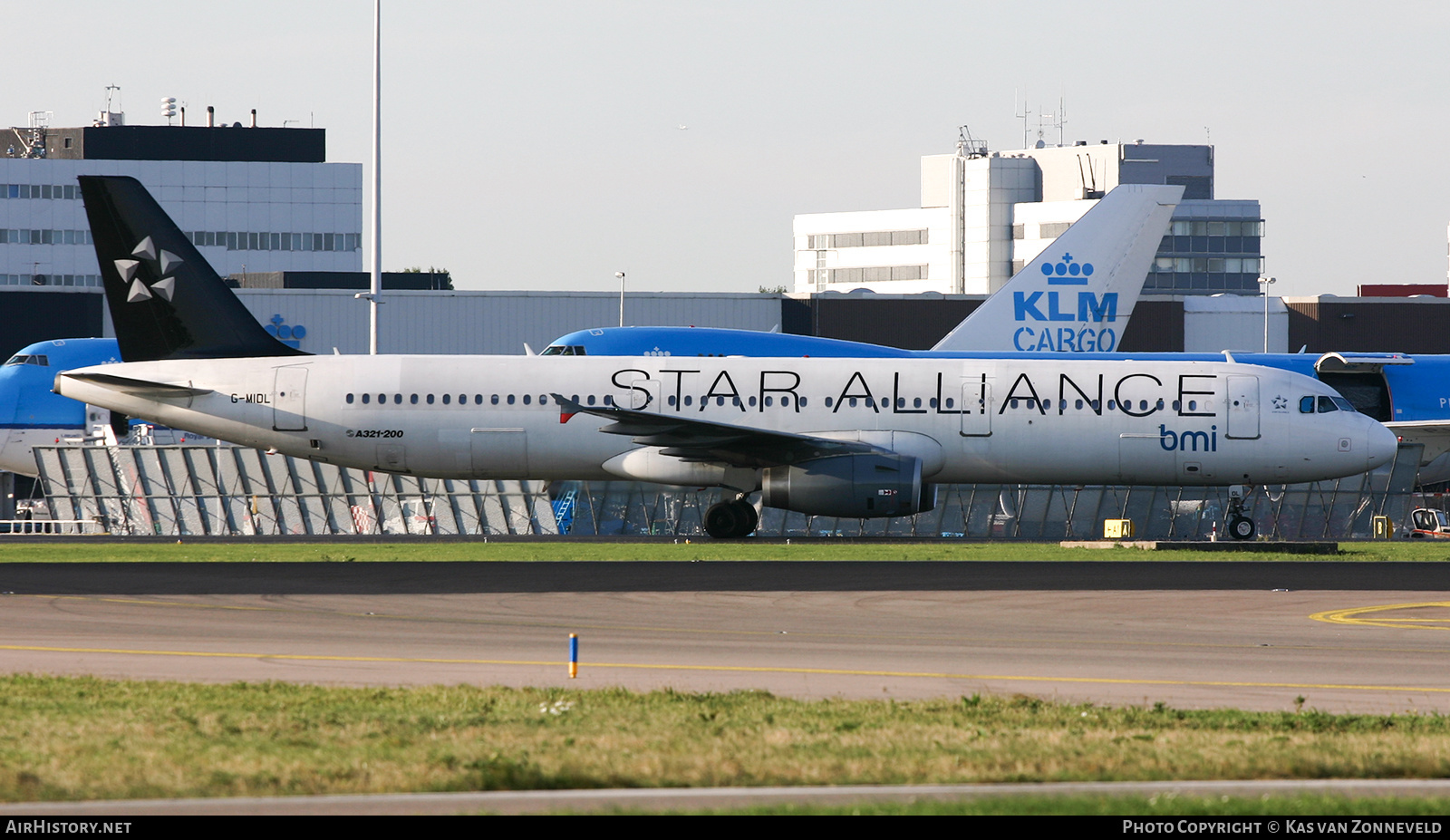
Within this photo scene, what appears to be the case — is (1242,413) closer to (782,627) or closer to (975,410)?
(975,410)

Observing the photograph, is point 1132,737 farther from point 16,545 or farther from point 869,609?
point 16,545

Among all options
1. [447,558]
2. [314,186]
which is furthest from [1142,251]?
[314,186]

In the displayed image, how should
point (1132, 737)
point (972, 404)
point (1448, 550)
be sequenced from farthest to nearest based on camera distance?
1. point (972, 404)
2. point (1448, 550)
3. point (1132, 737)

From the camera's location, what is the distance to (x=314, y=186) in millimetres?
144500

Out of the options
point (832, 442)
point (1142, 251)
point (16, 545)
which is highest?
point (1142, 251)

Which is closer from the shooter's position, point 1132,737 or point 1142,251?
point 1132,737

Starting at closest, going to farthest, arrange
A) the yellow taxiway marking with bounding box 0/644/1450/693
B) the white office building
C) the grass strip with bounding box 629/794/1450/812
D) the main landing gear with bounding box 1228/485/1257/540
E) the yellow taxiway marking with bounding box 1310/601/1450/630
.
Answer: the grass strip with bounding box 629/794/1450/812 → the yellow taxiway marking with bounding box 0/644/1450/693 → the yellow taxiway marking with bounding box 1310/601/1450/630 → the main landing gear with bounding box 1228/485/1257/540 → the white office building

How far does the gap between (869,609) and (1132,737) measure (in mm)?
9337

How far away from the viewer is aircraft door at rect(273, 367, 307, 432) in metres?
35.2

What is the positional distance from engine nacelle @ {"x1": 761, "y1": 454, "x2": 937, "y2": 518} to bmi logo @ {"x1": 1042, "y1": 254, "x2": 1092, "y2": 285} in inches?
564

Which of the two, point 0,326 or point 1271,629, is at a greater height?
point 0,326

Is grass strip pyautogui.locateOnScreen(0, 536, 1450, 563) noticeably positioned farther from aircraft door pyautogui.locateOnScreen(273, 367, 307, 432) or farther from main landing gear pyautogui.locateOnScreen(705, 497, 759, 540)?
aircraft door pyautogui.locateOnScreen(273, 367, 307, 432)

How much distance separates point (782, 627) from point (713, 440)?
1508 centimetres

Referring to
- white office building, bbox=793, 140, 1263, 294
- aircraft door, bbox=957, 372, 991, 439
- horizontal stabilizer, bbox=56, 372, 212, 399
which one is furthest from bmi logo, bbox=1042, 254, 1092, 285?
white office building, bbox=793, 140, 1263, 294
